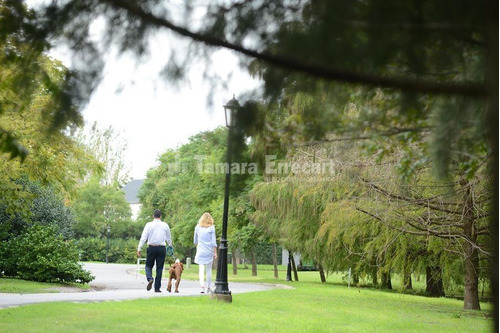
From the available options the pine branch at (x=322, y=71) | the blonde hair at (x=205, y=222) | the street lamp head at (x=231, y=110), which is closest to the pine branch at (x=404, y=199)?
the blonde hair at (x=205, y=222)

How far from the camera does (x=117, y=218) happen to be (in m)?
57.1

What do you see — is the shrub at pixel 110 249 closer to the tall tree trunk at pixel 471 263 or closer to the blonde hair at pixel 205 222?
the blonde hair at pixel 205 222

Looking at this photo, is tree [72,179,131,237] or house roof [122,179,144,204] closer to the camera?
tree [72,179,131,237]

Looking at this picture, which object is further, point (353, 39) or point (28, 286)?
point (28, 286)

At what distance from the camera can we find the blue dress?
14305 mm

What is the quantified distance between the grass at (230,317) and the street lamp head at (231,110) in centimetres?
451

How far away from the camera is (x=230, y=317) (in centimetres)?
985

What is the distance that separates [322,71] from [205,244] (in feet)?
36.1

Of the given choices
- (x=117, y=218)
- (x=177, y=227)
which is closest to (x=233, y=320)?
(x=177, y=227)

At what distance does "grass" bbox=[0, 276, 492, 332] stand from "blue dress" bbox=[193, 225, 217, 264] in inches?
43.1

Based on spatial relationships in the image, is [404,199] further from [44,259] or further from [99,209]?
[99,209]

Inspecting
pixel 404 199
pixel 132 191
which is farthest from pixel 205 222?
pixel 132 191

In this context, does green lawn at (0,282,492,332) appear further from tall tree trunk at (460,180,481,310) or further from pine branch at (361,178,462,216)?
pine branch at (361,178,462,216)

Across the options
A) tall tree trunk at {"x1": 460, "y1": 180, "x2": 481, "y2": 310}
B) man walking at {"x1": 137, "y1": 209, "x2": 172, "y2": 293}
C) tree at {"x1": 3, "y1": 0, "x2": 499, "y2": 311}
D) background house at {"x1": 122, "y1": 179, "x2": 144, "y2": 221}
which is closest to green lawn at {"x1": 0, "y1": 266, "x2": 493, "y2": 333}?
tall tree trunk at {"x1": 460, "y1": 180, "x2": 481, "y2": 310}
